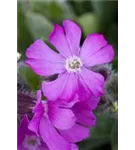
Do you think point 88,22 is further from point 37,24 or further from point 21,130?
point 21,130

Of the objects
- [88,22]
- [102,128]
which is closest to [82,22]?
[88,22]

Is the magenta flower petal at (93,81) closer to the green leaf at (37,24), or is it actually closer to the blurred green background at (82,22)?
the blurred green background at (82,22)

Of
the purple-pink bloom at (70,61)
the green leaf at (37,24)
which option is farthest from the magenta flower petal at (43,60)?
the green leaf at (37,24)

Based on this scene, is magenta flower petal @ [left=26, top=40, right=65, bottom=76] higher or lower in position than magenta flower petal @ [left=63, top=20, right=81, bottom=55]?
lower

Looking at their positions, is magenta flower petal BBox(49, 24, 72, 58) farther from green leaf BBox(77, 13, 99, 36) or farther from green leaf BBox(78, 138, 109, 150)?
green leaf BBox(77, 13, 99, 36)

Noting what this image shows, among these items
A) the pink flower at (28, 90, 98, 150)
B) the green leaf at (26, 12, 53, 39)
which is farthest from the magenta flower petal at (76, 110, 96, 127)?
the green leaf at (26, 12, 53, 39)

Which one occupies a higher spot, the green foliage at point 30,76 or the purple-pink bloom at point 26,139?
the green foliage at point 30,76
